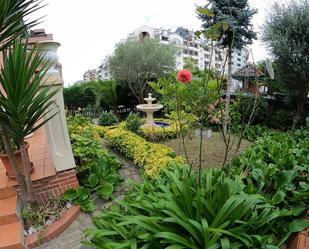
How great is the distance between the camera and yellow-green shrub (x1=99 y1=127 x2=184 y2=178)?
3.28 metres

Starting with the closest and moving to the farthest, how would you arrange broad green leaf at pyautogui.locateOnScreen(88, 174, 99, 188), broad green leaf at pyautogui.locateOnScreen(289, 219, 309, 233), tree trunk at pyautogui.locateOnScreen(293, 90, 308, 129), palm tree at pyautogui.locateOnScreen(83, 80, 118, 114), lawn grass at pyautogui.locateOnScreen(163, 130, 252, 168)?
broad green leaf at pyautogui.locateOnScreen(289, 219, 309, 233) < broad green leaf at pyautogui.locateOnScreen(88, 174, 99, 188) < lawn grass at pyautogui.locateOnScreen(163, 130, 252, 168) < tree trunk at pyautogui.locateOnScreen(293, 90, 308, 129) < palm tree at pyautogui.locateOnScreen(83, 80, 118, 114)

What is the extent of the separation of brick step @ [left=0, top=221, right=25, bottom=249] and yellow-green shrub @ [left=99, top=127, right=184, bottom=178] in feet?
5.16

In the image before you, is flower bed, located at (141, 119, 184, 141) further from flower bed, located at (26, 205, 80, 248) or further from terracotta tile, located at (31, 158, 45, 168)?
flower bed, located at (26, 205, 80, 248)

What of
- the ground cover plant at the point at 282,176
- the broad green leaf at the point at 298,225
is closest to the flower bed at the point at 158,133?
the ground cover plant at the point at 282,176

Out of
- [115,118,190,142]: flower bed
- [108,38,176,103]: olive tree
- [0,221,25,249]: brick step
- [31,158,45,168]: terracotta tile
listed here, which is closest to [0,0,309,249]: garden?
[0,221,25,249]: brick step

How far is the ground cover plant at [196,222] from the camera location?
5.10ft

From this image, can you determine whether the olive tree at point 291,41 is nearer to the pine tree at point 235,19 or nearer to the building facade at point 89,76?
the pine tree at point 235,19

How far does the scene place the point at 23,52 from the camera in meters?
2.20

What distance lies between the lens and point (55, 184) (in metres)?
2.79

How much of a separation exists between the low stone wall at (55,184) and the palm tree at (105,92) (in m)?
7.44

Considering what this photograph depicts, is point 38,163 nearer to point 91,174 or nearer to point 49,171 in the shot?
point 49,171

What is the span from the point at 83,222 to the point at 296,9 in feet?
20.4

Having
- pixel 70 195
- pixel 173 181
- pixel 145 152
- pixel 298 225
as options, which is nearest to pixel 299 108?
pixel 145 152

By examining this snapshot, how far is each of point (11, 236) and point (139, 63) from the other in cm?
822
